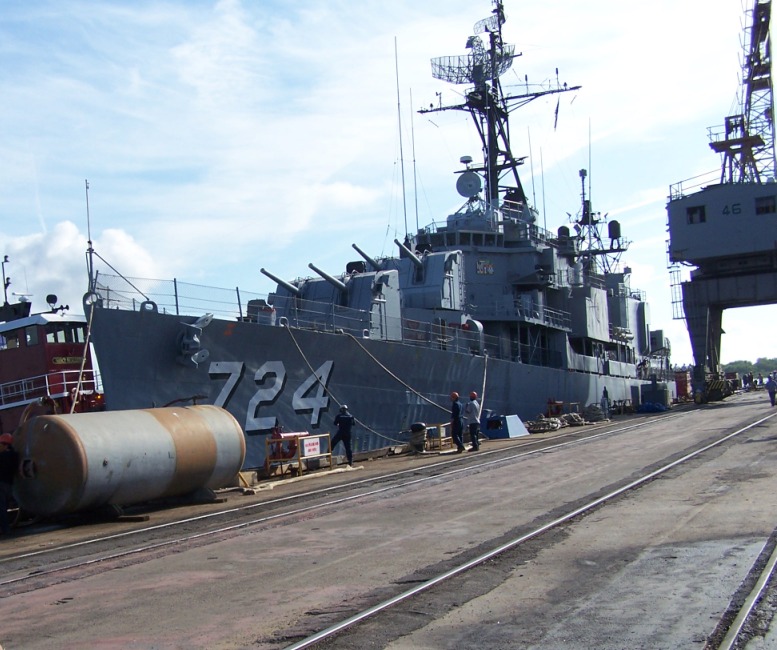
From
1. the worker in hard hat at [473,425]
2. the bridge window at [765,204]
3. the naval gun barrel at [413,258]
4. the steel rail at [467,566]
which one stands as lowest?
the steel rail at [467,566]

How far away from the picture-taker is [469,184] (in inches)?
1188

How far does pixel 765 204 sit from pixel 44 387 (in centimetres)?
3264

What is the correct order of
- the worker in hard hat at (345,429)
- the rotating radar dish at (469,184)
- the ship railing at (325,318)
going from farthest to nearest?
the rotating radar dish at (469,184) → the ship railing at (325,318) → the worker in hard hat at (345,429)

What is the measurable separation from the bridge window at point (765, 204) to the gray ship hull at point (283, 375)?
1956cm

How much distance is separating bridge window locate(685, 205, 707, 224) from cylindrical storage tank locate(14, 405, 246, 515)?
107 feet

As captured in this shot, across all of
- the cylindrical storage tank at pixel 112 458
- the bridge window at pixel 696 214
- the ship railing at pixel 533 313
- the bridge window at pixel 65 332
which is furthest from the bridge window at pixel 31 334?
the bridge window at pixel 696 214

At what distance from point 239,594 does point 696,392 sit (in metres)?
37.5

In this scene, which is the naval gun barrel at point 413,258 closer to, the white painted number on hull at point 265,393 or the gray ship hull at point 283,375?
the gray ship hull at point 283,375

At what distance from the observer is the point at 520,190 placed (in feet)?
111

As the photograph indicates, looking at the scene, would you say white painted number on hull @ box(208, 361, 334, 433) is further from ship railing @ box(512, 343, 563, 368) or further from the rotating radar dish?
the rotating radar dish

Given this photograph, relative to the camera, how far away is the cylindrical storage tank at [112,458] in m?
11.0

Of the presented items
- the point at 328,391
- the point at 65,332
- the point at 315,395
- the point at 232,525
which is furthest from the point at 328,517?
the point at 65,332

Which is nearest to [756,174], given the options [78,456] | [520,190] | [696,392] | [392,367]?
[696,392]

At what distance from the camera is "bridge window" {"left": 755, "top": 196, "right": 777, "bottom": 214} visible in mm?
38781
